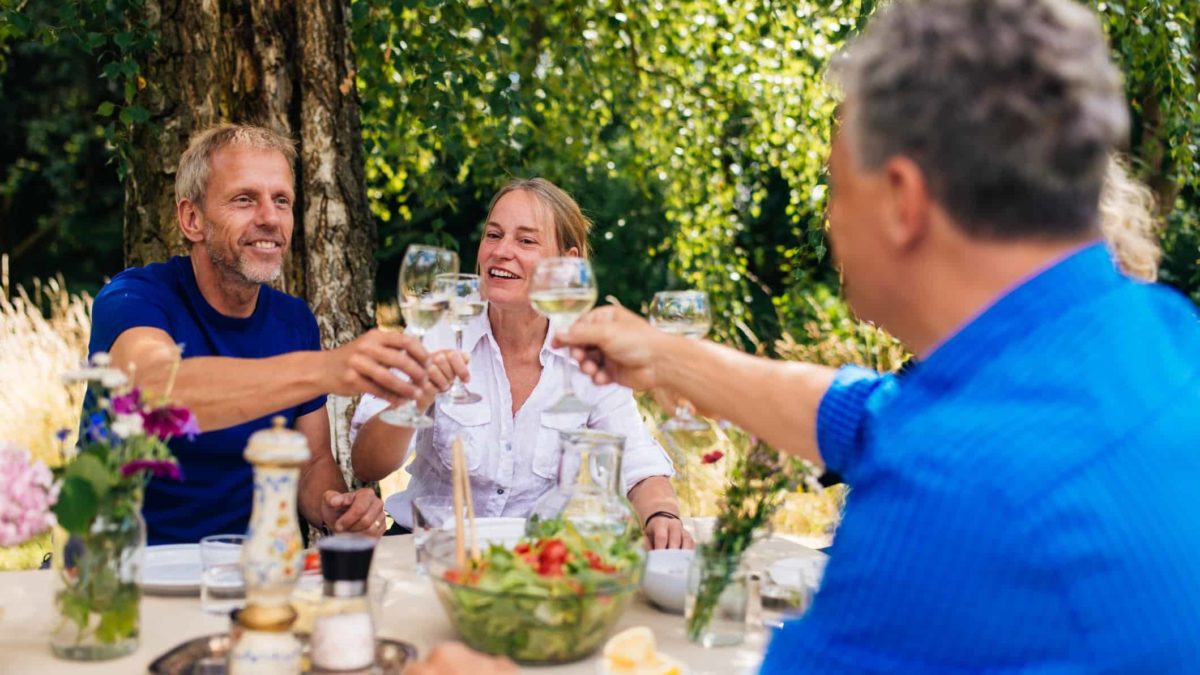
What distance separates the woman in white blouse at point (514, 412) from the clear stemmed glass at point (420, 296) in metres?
0.55

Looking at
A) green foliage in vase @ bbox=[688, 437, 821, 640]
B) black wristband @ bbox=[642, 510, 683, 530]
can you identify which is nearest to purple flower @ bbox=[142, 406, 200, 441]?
green foliage in vase @ bbox=[688, 437, 821, 640]

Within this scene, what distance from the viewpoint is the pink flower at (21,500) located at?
1.54 metres

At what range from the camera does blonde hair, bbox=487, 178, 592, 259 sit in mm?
3221

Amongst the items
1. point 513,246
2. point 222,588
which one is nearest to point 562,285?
point 222,588

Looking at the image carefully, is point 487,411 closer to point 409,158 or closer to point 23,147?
point 409,158

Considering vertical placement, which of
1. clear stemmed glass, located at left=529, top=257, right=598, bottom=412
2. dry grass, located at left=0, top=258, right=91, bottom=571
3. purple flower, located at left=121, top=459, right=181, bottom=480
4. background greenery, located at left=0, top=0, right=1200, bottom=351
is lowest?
dry grass, located at left=0, top=258, right=91, bottom=571

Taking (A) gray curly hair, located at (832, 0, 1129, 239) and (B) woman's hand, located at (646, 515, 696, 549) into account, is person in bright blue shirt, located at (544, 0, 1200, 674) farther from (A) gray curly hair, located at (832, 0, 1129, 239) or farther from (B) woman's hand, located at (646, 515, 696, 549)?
(B) woman's hand, located at (646, 515, 696, 549)

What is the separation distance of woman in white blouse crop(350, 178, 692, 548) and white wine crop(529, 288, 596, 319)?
2.51 feet

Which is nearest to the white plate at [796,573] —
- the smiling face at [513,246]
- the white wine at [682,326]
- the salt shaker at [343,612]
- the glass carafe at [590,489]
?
the glass carafe at [590,489]

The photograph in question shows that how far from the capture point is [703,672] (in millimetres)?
1729

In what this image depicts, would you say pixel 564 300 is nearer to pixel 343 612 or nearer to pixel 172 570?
pixel 343 612

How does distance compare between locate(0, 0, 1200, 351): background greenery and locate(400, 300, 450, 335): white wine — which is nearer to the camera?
locate(400, 300, 450, 335): white wine

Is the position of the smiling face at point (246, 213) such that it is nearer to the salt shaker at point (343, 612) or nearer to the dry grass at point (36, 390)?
the salt shaker at point (343, 612)

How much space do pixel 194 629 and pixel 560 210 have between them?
5.65 ft
